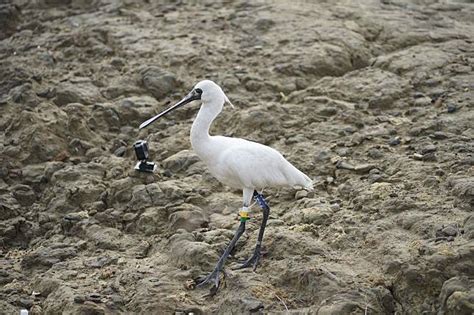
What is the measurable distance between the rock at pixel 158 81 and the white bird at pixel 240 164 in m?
2.57

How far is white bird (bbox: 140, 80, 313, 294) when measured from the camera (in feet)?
21.8

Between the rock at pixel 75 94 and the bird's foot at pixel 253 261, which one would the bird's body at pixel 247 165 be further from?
the rock at pixel 75 94

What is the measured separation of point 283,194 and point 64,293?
7.78 ft

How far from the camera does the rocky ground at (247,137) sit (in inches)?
247

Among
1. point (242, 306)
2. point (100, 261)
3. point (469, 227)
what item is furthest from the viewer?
point (100, 261)

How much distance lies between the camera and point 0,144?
852 centimetres

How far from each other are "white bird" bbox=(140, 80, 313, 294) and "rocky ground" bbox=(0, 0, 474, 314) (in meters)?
0.31

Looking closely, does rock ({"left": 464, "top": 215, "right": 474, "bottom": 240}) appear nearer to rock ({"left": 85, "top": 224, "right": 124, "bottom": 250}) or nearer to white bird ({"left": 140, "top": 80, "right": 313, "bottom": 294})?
white bird ({"left": 140, "top": 80, "right": 313, "bottom": 294})

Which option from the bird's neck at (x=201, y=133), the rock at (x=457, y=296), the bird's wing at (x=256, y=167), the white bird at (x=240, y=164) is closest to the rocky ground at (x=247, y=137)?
the rock at (x=457, y=296)

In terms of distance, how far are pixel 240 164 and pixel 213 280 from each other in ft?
3.23

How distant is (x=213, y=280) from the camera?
6.44 m

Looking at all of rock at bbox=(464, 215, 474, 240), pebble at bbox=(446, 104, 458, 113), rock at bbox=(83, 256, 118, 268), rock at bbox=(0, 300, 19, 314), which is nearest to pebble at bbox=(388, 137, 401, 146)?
pebble at bbox=(446, 104, 458, 113)

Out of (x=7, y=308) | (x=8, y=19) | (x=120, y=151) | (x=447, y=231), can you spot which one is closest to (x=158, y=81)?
(x=120, y=151)

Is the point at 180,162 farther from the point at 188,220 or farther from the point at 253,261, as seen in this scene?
the point at 253,261
